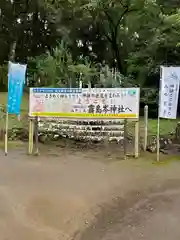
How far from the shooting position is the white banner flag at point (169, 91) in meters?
9.38

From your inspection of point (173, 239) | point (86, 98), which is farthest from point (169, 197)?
point (86, 98)

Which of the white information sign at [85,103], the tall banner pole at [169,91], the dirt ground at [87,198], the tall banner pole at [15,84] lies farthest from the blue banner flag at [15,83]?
the tall banner pole at [169,91]

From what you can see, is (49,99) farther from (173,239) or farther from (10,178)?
(173,239)

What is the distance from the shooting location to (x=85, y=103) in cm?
953

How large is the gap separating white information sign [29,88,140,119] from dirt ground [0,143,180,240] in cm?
104

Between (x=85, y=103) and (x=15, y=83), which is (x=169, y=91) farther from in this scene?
(x=15, y=83)

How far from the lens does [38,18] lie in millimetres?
22469

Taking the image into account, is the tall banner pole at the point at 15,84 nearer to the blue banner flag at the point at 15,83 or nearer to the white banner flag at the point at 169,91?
the blue banner flag at the point at 15,83

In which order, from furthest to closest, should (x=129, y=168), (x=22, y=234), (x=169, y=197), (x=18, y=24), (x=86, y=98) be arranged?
(x=18, y=24) < (x=86, y=98) < (x=129, y=168) < (x=169, y=197) < (x=22, y=234)

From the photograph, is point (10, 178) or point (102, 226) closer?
point (102, 226)

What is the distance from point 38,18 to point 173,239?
62.3 feet

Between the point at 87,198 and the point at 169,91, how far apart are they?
3902 mm

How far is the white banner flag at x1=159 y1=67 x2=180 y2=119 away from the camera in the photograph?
9383mm

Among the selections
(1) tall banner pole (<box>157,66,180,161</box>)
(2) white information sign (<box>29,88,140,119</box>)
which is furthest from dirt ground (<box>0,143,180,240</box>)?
(1) tall banner pole (<box>157,66,180,161</box>)
